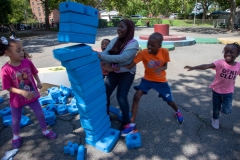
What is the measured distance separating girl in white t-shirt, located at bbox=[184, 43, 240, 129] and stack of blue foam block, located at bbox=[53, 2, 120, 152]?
4.32 ft

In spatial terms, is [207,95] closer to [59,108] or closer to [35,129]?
[59,108]

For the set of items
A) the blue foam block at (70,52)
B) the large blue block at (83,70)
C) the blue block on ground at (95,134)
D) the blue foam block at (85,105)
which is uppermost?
the blue foam block at (70,52)

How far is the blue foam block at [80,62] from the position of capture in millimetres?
1825

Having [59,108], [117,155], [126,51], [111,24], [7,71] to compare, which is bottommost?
[117,155]

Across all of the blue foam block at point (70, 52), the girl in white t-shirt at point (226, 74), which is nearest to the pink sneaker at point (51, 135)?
the blue foam block at point (70, 52)

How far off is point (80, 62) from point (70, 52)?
18 cm

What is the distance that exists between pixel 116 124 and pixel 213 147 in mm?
1389

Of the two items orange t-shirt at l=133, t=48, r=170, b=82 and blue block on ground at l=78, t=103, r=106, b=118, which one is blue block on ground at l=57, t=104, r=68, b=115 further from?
orange t-shirt at l=133, t=48, r=170, b=82

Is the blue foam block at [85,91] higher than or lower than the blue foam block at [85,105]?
higher

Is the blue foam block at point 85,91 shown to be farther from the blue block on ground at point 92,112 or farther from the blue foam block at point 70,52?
the blue foam block at point 70,52

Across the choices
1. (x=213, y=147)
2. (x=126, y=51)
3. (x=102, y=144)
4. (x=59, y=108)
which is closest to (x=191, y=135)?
(x=213, y=147)

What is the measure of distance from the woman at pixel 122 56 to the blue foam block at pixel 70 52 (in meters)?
0.29

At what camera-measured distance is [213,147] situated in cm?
235

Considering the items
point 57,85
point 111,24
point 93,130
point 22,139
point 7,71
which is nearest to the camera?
point 7,71
